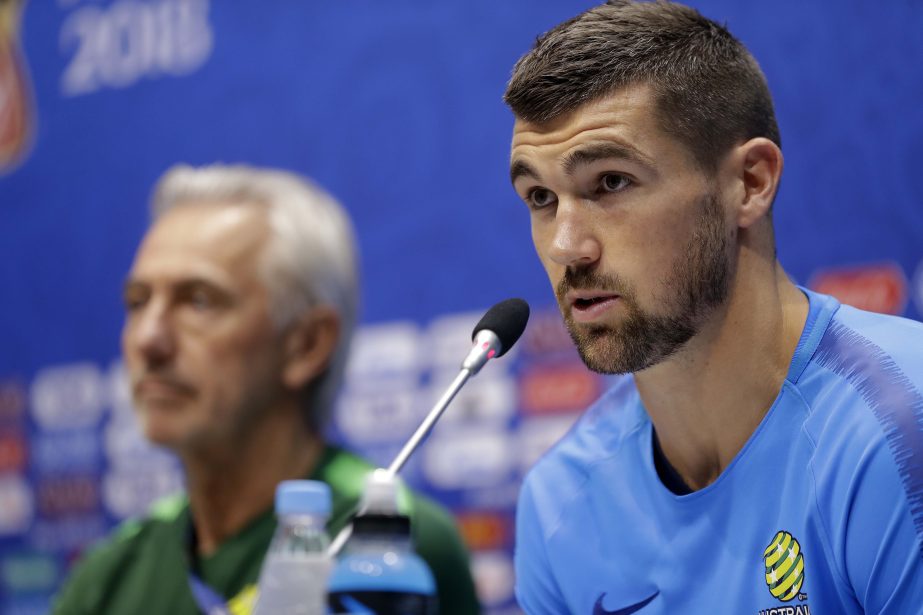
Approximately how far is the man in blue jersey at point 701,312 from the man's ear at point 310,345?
0.84m

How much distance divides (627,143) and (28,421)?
252cm

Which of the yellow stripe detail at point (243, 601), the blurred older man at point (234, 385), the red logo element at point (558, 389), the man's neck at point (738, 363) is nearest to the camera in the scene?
the man's neck at point (738, 363)

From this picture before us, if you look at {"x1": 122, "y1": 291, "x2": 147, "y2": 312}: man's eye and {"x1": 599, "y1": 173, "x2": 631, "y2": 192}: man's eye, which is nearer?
{"x1": 599, "y1": 173, "x2": 631, "y2": 192}: man's eye

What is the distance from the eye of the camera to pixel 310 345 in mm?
2072

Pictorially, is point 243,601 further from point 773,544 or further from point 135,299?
point 773,544

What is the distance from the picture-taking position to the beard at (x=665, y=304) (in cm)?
122

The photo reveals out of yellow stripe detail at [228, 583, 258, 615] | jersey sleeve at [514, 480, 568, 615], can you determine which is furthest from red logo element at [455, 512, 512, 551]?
jersey sleeve at [514, 480, 568, 615]

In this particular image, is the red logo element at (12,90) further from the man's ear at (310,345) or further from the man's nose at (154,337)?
the man's ear at (310,345)

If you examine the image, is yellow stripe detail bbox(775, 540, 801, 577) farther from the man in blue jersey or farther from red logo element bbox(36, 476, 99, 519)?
red logo element bbox(36, 476, 99, 519)

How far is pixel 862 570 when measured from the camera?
3.58 ft

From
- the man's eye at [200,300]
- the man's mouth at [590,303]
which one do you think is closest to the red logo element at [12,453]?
the man's eye at [200,300]

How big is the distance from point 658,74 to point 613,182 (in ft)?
0.41

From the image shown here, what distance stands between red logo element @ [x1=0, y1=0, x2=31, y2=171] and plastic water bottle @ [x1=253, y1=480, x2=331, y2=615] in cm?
277

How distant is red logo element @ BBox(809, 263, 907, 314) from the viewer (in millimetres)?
1949
